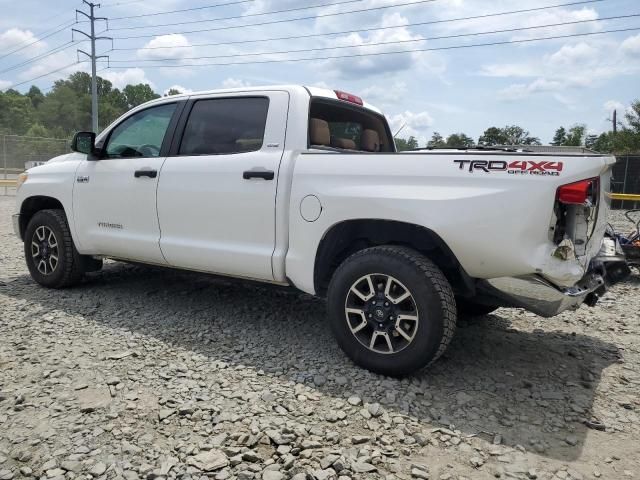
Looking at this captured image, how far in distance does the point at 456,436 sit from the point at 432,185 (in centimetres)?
141

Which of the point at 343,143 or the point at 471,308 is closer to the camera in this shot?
the point at 471,308

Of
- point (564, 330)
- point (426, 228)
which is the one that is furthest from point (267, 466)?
point (564, 330)

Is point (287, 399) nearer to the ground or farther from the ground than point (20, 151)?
nearer to the ground

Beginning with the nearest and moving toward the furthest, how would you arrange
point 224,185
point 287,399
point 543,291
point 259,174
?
point 543,291, point 287,399, point 259,174, point 224,185

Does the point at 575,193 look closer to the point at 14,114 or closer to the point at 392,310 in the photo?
the point at 392,310

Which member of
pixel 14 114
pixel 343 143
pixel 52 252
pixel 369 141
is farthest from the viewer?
pixel 14 114

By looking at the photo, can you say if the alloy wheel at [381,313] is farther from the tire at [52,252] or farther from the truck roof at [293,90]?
the tire at [52,252]

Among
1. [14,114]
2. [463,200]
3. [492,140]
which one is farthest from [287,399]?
[14,114]

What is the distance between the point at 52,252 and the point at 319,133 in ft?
10.4

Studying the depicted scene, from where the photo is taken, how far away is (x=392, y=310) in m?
3.24

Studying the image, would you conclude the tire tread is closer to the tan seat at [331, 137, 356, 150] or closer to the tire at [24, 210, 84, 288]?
the tan seat at [331, 137, 356, 150]

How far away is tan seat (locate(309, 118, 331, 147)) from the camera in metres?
3.92

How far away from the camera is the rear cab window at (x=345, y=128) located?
4.00 m

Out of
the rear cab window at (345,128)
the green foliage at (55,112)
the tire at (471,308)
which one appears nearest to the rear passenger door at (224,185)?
the rear cab window at (345,128)
